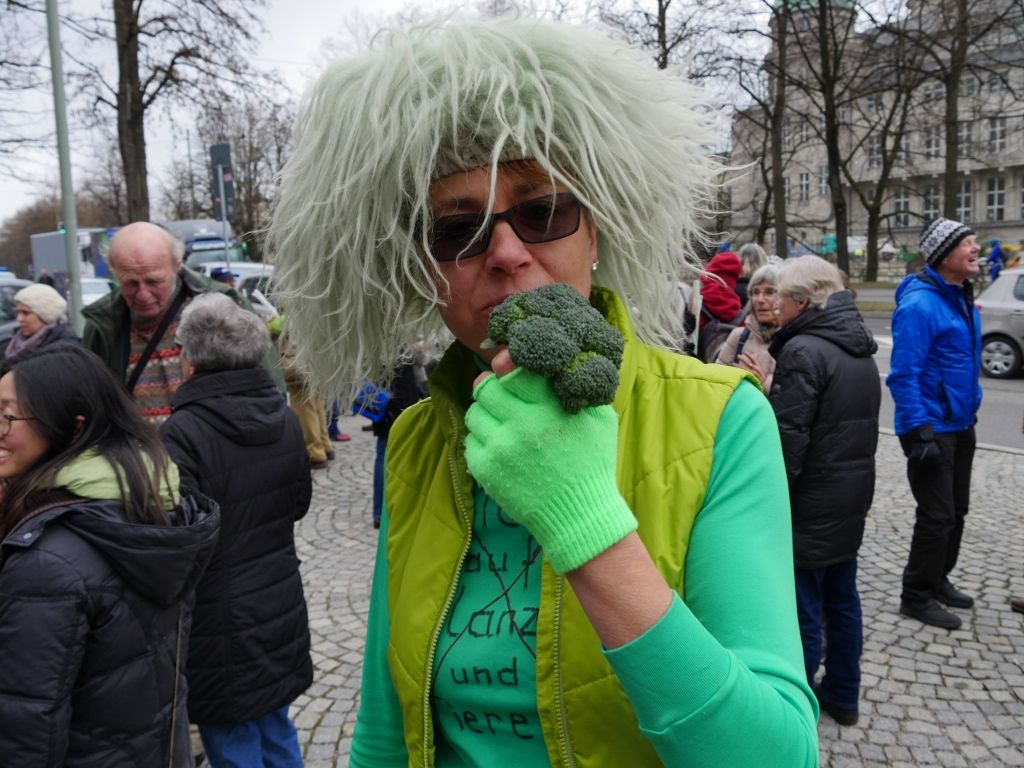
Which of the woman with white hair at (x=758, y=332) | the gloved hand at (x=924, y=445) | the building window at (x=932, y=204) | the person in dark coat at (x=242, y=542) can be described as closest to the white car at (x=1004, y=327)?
the gloved hand at (x=924, y=445)

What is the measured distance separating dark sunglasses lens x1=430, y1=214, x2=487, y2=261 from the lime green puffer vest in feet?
0.75

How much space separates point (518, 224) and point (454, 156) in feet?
0.48

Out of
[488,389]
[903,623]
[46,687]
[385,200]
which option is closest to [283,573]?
[46,687]

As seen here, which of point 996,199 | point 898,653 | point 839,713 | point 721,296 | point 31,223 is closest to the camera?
point 839,713

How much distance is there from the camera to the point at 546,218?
1.21m

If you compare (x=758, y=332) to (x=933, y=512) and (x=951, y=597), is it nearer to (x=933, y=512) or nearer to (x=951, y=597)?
(x=933, y=512)

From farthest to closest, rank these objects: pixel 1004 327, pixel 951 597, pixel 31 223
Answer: pixel 31 223
pixel 1004 327
pixel 951 597

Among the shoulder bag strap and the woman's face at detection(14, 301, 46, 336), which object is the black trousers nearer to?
the shoulder bag strap

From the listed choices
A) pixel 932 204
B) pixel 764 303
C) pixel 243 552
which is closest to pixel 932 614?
pixel 764 303

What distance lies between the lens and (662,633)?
0.85m

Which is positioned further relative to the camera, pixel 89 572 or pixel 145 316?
pixel 145 316

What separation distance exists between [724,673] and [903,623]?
162 inches

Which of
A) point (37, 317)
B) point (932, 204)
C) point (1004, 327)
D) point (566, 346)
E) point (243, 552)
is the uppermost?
point (932, 204)

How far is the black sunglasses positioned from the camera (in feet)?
3.90
